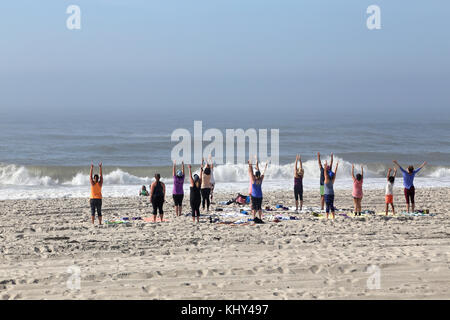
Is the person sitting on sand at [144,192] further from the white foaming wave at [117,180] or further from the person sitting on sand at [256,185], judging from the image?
the person sitting on sand at [256,185]

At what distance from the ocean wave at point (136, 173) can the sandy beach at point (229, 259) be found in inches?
515

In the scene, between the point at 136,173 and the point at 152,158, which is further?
the point at 152,158

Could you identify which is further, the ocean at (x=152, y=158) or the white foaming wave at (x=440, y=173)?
the white foaming wave at (x=440, y=173)

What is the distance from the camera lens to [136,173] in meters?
30.2

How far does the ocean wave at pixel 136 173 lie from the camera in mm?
25672

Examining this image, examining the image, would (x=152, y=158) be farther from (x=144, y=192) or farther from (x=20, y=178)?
(x=144, y=192)

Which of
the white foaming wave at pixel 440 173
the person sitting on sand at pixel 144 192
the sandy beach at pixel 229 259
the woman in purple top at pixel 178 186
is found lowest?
the white foaming wave at pixel 440 173

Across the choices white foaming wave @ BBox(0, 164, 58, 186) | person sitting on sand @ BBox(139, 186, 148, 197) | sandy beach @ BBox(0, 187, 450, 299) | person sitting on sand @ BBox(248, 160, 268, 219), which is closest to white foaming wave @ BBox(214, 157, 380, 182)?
white foaming wave @ BBox(0, 164, 58, 186)

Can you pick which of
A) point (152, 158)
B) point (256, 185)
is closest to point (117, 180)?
point (152, 158)

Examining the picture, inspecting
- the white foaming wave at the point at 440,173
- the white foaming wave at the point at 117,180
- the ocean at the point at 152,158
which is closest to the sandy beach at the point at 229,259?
the ocean at the point at 152,158

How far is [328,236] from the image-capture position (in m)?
9.89

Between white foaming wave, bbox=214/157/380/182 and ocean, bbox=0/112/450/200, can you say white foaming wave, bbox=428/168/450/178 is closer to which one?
ocean, bbox=0/112/450/200

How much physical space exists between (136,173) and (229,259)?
22752 millimetres

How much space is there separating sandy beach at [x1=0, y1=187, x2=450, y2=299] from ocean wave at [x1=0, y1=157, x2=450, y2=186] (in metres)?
13.1
